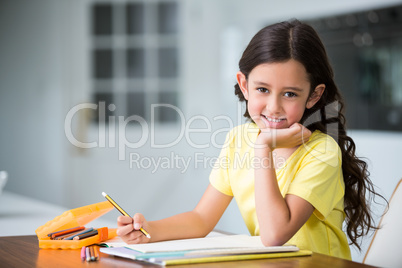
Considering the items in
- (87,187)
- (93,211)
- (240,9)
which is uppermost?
(240,9)

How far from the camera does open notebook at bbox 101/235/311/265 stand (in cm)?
94

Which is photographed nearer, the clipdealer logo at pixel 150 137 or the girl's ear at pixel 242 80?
the girl's ear at pixel 242 80

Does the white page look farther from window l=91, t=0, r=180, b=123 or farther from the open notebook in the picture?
window l=91, t=0, r=180, b=123

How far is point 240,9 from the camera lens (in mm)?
4020

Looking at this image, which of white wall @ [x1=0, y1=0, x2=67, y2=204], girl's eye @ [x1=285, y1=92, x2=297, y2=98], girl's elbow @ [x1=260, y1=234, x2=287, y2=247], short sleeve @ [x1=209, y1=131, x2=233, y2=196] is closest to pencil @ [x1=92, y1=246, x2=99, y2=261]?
girl's elbow @ [x1=260, y1=234, x2=287, y2=247]

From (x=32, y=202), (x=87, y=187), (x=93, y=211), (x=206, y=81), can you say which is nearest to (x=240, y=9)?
(x=206, y=81)

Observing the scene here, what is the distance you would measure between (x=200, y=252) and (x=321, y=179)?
38cm

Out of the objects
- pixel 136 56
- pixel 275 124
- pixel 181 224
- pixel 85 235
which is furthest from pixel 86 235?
pixel 136 56

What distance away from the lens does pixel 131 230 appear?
3.75ft

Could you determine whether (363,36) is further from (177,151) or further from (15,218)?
(15,218)

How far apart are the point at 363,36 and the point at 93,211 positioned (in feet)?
8.39

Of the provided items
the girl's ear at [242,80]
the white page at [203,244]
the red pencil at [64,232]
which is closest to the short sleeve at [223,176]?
the girl's ear at [242,80]

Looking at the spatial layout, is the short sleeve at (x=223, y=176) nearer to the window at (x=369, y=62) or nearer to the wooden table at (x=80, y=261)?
the wooden table at (x=80, y=261)

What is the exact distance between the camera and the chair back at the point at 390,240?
1.17m
